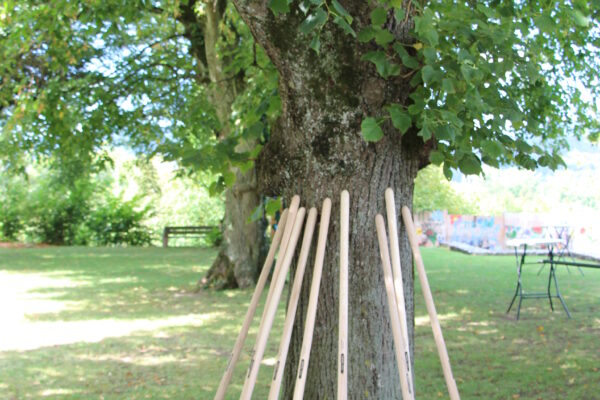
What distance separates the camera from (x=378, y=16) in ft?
10.3

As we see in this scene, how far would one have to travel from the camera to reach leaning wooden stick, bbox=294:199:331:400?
305 centimetres

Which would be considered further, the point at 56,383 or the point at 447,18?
the point at 56,383

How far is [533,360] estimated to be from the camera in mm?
6180

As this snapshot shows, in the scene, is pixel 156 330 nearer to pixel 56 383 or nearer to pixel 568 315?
pixel 56 383

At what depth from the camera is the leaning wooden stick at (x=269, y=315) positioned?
312 centimetres

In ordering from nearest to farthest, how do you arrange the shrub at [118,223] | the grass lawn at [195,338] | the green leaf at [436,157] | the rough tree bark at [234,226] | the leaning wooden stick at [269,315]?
the leaning wooden stick at [269,315], the green leaf at [436,157], the grass lawn at [195,338], the rough tree bark at [234,226], the shrub at [118,223]

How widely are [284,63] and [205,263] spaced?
13539mm

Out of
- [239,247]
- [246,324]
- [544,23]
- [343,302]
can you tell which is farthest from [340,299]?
[239,247]

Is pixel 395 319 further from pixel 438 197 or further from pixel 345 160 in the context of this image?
pixel 438 197

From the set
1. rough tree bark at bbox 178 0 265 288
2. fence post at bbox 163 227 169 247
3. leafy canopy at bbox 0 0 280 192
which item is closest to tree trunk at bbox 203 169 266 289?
rough tree bark at bbox 178 0 265 288

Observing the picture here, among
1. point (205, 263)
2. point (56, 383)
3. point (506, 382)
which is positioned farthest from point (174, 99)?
point (506, 382)

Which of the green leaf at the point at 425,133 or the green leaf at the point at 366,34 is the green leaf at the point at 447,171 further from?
the green leaf at the point at 366,34

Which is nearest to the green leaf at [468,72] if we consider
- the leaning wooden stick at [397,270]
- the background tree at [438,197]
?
the leaning wooden stick at [397,270]

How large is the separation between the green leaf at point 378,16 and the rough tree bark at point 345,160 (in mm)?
202
